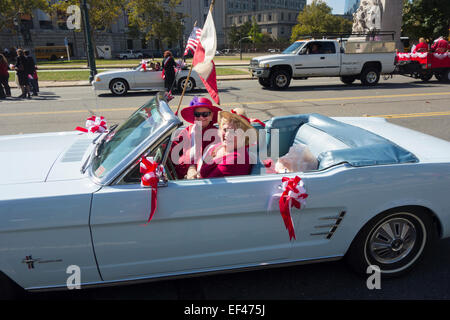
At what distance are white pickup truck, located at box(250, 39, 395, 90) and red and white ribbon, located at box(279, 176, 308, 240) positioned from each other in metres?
12.2

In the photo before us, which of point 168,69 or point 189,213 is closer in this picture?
point 189,213

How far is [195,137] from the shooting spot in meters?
3.33

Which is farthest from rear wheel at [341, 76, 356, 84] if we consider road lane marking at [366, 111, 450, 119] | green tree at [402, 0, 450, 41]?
green tree at [402, 0, 450, 41]

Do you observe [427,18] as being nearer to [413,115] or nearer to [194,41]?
[413,115]

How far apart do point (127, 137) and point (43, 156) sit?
75 centimetres

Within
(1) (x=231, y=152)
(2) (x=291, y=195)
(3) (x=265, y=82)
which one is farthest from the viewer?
(3) (x=265, y=82)

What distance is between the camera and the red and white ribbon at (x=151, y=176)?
7.16ft

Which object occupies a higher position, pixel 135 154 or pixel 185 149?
pixel 135 154

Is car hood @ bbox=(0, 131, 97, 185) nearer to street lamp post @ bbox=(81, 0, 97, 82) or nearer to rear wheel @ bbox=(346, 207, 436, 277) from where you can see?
rear wheel @ bbox=(346, 207, 436, 277)

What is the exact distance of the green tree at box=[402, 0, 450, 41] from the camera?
1417 inches

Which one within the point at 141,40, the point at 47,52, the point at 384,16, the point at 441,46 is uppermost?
the point at 141,40

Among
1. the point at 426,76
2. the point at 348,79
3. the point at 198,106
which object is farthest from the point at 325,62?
the point at 198,106

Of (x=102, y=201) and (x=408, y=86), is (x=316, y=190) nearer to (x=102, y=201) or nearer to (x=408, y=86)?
(x=102, y=201)
